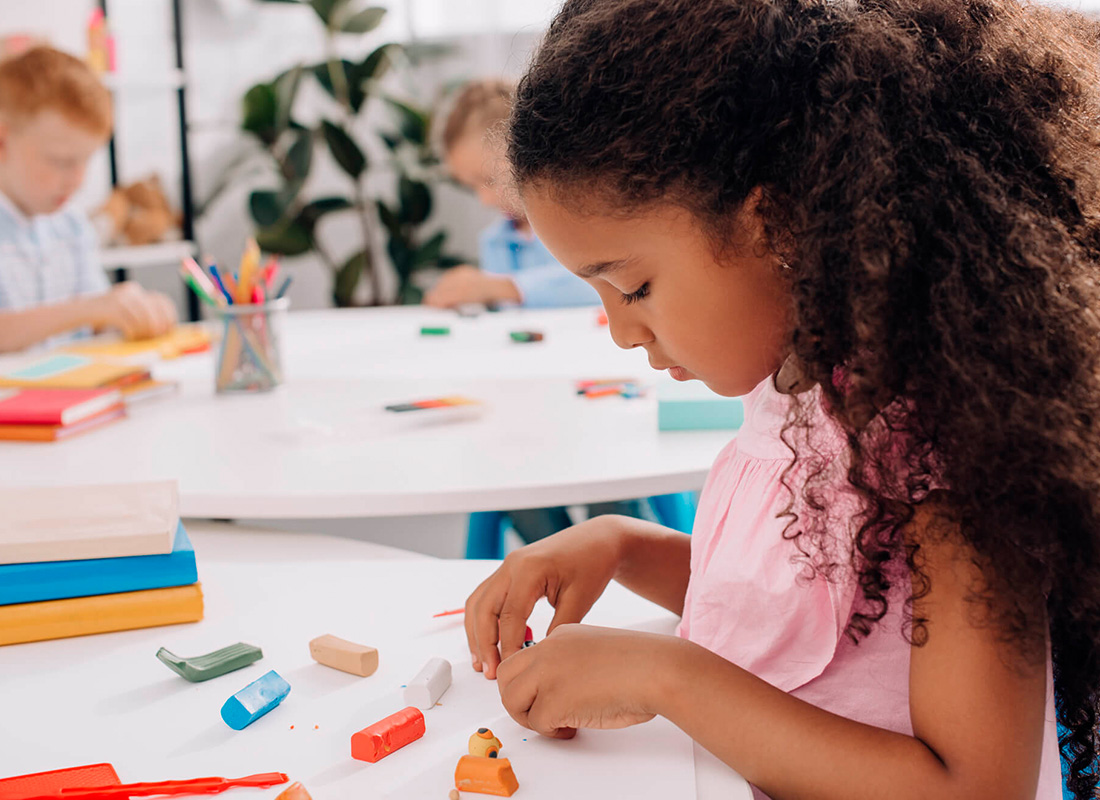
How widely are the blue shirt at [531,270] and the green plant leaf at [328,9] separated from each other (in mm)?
1057

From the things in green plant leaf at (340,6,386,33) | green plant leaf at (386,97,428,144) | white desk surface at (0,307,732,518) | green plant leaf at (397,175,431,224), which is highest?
green plant leaf at (340,6,386,33)

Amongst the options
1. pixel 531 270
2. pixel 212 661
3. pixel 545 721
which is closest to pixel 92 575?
pixel 212 661

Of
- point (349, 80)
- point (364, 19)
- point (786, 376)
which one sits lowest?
point (786, 376)

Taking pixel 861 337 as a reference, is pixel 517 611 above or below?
below

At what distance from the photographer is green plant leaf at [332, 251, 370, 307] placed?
11.2ft

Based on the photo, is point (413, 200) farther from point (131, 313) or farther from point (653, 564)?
point (653, 564)

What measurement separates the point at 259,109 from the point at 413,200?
56cm

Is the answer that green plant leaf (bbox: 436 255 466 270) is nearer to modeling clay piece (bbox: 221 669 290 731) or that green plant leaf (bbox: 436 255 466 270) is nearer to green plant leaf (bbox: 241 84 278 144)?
green plant leaf (bbox: 241 84 278 144)

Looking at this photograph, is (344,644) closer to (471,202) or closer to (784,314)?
(784,314)

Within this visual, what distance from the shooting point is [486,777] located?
497 millimetres

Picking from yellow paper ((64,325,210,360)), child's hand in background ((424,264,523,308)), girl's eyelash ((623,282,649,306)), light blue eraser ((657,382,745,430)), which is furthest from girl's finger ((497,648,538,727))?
child's hand in background ((424,264,523,308))

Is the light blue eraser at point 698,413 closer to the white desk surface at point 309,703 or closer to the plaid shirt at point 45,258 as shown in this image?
the white desk surface at point 309,703

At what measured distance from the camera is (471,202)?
3.51m

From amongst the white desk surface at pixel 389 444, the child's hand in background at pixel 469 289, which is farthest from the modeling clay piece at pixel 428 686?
the child's hand in background at pixel 469 289
